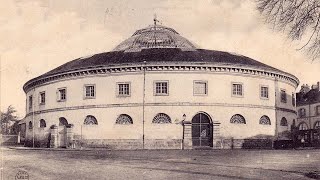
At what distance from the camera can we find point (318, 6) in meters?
12.7

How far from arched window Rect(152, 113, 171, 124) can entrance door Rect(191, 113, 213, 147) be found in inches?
67.0

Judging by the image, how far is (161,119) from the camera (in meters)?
29.4

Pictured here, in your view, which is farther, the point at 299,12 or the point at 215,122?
the point at 215,122

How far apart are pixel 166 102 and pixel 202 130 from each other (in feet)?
10.2

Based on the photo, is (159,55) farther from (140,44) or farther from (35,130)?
(35,130)

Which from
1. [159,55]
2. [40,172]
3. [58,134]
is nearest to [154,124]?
[159,55]

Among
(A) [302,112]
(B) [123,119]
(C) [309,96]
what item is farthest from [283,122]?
(A) [302,112]

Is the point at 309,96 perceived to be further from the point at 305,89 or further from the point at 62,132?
the point at 62,132

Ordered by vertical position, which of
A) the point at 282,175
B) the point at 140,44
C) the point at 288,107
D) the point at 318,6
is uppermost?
the point at 140,44

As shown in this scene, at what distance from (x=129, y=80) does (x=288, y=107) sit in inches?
500

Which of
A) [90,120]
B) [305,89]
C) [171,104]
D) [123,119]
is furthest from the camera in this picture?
[305,89]

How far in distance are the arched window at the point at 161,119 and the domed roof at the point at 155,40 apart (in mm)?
8311

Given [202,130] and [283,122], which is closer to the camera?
[202,130]

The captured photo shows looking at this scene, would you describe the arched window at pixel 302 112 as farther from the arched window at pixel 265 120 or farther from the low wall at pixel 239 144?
the low wall at pixel 239 144
